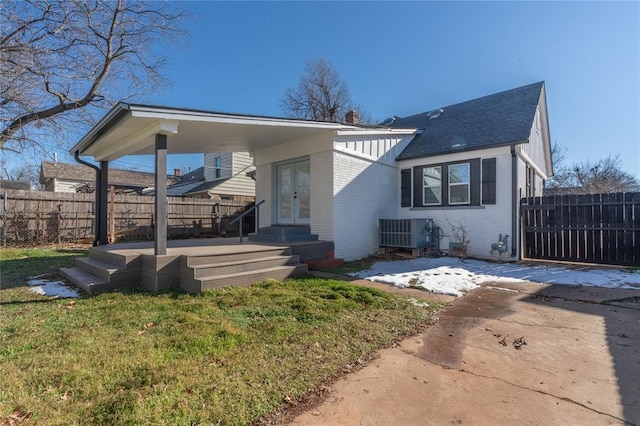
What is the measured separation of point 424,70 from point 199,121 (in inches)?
430

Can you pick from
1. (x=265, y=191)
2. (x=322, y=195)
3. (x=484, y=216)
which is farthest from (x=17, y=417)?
(x=484, y=216)

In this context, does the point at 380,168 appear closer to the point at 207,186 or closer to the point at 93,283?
the point at 93,283

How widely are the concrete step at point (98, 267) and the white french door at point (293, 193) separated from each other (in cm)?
492

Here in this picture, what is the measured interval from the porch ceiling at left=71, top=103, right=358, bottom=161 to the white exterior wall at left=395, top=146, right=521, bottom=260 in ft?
12.8

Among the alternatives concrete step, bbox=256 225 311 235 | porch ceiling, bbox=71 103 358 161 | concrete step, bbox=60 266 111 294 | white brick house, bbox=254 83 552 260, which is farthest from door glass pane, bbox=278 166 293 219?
concrete step, bbox=60 266 111 294

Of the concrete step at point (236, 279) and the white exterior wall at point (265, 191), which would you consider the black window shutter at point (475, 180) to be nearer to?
the concrete step at point (236, 279)

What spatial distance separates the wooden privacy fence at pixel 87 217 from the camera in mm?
10852

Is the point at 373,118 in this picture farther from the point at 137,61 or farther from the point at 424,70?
the point at 137,61

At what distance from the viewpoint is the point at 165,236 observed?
18.3 feet

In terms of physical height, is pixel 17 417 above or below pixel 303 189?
below

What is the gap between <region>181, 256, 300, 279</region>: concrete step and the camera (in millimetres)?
5238

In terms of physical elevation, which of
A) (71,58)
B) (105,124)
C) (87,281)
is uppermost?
(71,58)

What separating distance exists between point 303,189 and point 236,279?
4.53m

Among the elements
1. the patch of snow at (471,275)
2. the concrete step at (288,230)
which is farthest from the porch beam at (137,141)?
the patch of snow at (471,275)
